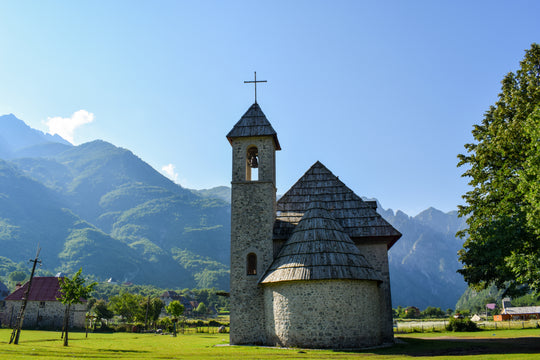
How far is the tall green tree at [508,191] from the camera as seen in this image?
57.5 ft

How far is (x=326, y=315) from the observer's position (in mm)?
19594

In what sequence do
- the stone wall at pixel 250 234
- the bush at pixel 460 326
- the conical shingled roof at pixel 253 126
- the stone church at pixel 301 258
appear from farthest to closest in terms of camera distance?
the bush at pixel 460 326, the conical shingled roof at pixel 253 126, the stone wall at pixel 250 234, the stone church at pixel 301 258

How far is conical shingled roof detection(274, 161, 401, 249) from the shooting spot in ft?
80.6

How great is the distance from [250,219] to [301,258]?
501 centimetres

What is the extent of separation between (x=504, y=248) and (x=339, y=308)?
355 inches

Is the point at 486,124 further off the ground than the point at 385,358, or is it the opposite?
the point at 486,124

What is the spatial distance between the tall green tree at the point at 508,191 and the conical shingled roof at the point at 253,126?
1271cm

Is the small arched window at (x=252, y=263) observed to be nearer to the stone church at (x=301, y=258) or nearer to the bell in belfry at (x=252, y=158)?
the stone church at (x=301, y=258)

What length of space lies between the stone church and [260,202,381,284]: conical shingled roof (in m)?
0.05

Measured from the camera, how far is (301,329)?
19734mm

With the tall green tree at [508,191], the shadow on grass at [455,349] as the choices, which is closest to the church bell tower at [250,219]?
the shadow on grass at [455,349]

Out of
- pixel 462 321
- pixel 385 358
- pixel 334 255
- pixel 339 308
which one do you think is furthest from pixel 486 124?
pixel 462 321

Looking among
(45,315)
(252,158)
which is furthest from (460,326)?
(45,315)

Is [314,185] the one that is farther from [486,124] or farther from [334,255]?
[486,124]
